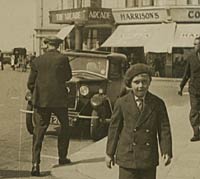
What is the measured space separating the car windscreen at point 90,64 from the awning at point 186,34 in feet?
61.3

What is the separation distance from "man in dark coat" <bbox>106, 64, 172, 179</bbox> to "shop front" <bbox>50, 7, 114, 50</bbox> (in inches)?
1241

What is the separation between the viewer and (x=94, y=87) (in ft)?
39.7

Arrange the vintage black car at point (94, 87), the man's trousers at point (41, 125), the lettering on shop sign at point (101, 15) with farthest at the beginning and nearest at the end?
1. the lettering on shop sign at point (101, 15)
2. the vintage black car at point (94, 87)
3. the man's trousers at point (41, 125)

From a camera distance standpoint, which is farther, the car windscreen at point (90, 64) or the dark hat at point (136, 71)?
the car windscreen at point (90, 64)

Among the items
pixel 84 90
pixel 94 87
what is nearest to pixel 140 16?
pixel 94 87

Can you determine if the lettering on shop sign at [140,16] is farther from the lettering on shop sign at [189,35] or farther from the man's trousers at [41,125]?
the man's trousers at [41,125]

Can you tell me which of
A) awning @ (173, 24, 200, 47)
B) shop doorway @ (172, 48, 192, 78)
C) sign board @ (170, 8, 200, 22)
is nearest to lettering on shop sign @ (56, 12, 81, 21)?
sign board @ (170, 8, 200, 22)

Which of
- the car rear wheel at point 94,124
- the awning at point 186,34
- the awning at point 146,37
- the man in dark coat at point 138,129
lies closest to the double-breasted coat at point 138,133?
the man in dark coat at point 138,129

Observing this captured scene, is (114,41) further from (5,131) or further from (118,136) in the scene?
(118,136)

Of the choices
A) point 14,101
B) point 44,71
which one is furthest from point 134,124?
point 14,101

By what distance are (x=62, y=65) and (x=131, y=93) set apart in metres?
3.30

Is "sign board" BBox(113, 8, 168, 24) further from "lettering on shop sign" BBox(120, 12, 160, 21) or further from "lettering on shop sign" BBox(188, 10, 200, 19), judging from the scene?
"lettering on shop sign" BBox(188, 10, 200, 19)

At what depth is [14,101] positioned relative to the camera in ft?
64.0

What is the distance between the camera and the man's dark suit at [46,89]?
8.45 m
